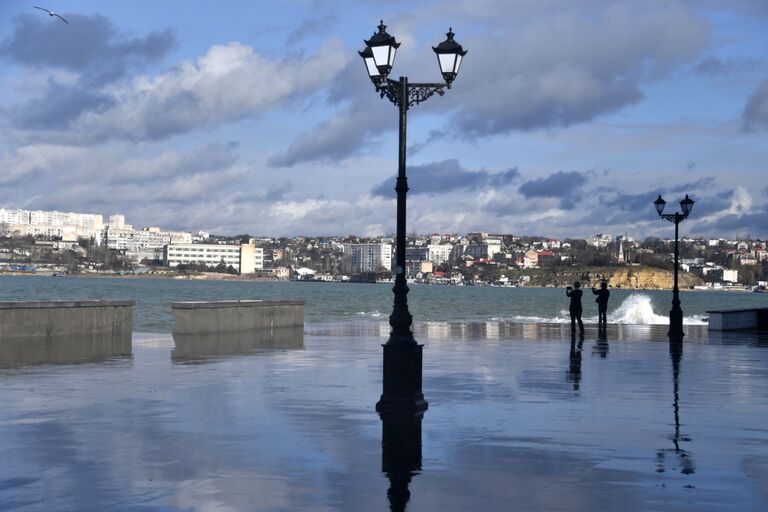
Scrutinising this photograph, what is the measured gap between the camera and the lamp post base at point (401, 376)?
1470 cm

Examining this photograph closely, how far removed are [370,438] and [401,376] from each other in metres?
2.37

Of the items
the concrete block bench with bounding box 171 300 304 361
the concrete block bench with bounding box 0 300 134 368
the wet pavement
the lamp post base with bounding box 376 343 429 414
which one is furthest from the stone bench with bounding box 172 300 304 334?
the lamp post base with bounding box 376 343 429 414

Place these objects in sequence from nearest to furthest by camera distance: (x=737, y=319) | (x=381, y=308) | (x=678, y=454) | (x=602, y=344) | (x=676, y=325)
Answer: (x=678, y=454)
(x=602, y=344)
(x=676, y=325)
(x=737, y=319)
(x=381, y=308)

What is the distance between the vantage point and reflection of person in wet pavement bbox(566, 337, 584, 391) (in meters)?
19.6

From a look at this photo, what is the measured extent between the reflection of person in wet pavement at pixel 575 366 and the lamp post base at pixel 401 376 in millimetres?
4274

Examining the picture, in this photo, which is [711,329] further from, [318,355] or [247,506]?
[247,506]

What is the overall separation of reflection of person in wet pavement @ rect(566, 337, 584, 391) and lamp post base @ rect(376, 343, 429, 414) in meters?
4.27

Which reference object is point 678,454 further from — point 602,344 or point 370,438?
point 602,344

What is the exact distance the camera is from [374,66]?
15.2 metres

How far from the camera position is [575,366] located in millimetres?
23172

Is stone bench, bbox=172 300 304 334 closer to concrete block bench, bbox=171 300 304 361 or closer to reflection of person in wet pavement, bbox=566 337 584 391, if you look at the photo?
concrete block bench, bbox=171 300 304 361

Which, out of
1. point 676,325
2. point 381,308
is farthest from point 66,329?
point 381,308

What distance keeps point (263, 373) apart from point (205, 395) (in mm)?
3996

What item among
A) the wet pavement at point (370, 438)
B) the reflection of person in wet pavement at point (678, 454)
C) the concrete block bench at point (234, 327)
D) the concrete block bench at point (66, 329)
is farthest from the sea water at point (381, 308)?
the reflection of person in wet pavement at point (678, 454)
